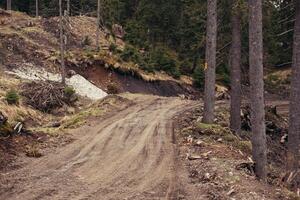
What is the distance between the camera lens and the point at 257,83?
13602 millimetres

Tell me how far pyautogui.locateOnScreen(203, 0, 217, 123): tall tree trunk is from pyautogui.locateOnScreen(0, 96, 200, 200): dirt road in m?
2.00

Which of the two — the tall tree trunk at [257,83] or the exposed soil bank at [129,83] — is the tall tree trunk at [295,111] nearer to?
the tall tree trunk at [257,83]

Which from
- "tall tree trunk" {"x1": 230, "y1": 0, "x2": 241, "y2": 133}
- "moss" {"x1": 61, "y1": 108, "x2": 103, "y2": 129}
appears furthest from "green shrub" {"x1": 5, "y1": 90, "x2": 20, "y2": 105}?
"tall tree trunk" {"x1": 230, "y1": 0, "x2": 241, "y2": 133}

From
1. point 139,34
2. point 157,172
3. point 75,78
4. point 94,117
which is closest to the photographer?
point 157,172

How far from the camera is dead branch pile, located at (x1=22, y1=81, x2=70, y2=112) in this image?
2670cm

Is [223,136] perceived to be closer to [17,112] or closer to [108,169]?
[108,169]

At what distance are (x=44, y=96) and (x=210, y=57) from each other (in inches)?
468

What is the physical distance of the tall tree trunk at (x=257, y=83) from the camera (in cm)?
1329

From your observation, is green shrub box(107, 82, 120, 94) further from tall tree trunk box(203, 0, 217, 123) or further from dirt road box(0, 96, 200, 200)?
tall tree trunk box(203, 0, 217, 123)

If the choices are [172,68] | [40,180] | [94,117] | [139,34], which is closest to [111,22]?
[139,34]

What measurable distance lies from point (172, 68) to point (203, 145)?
30436 mm

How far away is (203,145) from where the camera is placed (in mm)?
16719

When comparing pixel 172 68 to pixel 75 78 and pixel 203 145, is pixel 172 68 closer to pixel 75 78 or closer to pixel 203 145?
pixel 75 78

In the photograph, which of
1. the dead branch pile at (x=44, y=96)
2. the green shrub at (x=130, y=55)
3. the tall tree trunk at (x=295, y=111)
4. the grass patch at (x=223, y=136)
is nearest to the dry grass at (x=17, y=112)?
the dead branch pile at (x=44, y=96)
